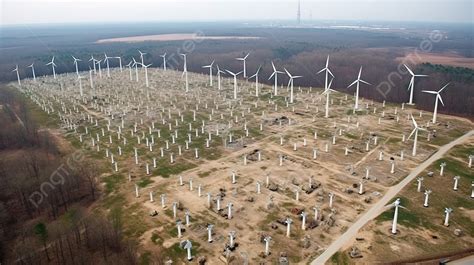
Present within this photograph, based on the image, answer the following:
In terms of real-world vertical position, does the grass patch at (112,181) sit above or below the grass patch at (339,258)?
above

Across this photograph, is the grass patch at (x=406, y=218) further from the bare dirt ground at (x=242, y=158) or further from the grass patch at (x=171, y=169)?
the grass patch at (x=171, y=169)

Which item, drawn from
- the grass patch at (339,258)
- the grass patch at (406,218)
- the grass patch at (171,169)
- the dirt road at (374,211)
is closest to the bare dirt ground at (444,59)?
the dirt road at (374,211)

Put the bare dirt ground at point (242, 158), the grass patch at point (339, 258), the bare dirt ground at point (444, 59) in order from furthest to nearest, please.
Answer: the bare dirt ground at point (444, 59) < the bare dirt ground at point (242, 158) < the grass patch at point (339, 258)

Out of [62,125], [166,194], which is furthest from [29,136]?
[166,194]

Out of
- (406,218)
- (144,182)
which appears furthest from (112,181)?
(406,218)

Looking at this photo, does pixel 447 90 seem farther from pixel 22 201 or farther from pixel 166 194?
pixel 22 201

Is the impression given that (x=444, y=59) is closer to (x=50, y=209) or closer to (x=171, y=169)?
(x=171, y=169)
